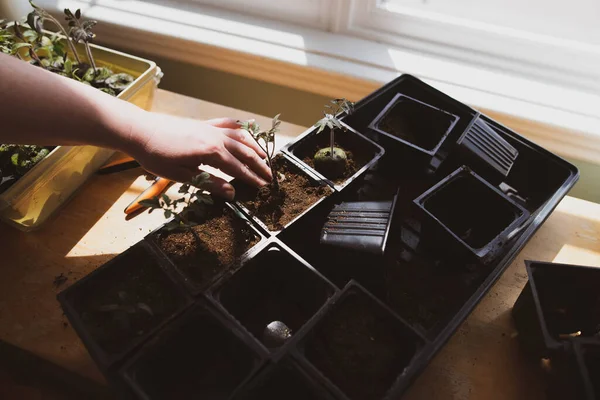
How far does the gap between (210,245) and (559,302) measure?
63 centimetres

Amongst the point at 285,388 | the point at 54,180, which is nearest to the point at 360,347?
the point at 285,388

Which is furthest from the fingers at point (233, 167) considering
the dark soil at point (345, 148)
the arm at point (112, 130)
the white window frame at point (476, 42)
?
the white window frame at point (476, 42)

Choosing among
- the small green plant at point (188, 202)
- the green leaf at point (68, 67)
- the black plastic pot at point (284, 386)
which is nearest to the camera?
the black plastic pot at point (284, 386)

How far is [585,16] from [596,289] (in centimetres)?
73

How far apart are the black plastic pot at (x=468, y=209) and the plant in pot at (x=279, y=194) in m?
0.20

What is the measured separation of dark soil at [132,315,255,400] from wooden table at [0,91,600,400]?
0.16 m

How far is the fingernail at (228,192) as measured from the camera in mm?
781

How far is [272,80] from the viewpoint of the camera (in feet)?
4.16

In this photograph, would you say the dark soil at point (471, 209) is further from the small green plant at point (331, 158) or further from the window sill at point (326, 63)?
the window sill at point (326, 63)

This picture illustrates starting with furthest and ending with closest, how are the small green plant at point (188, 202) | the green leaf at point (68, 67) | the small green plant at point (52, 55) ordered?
1. the green leaf at point (68, 67)
2. the small green plant at point (52, 55)
3. the small green plant at point (188, 202)

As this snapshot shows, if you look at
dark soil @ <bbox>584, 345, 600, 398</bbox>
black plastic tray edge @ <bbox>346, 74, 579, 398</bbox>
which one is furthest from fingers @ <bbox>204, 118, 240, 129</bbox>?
dark soil @ <bbox>584, 345, 600, 398</bbox>

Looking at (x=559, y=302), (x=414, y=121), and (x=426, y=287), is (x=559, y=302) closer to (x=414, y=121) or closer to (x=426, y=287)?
(x=426, y=287)

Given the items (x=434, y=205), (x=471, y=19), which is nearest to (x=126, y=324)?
(x=434, y=205)

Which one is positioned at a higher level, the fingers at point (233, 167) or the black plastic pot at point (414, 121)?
the black plastic pot at point (414, 121)
